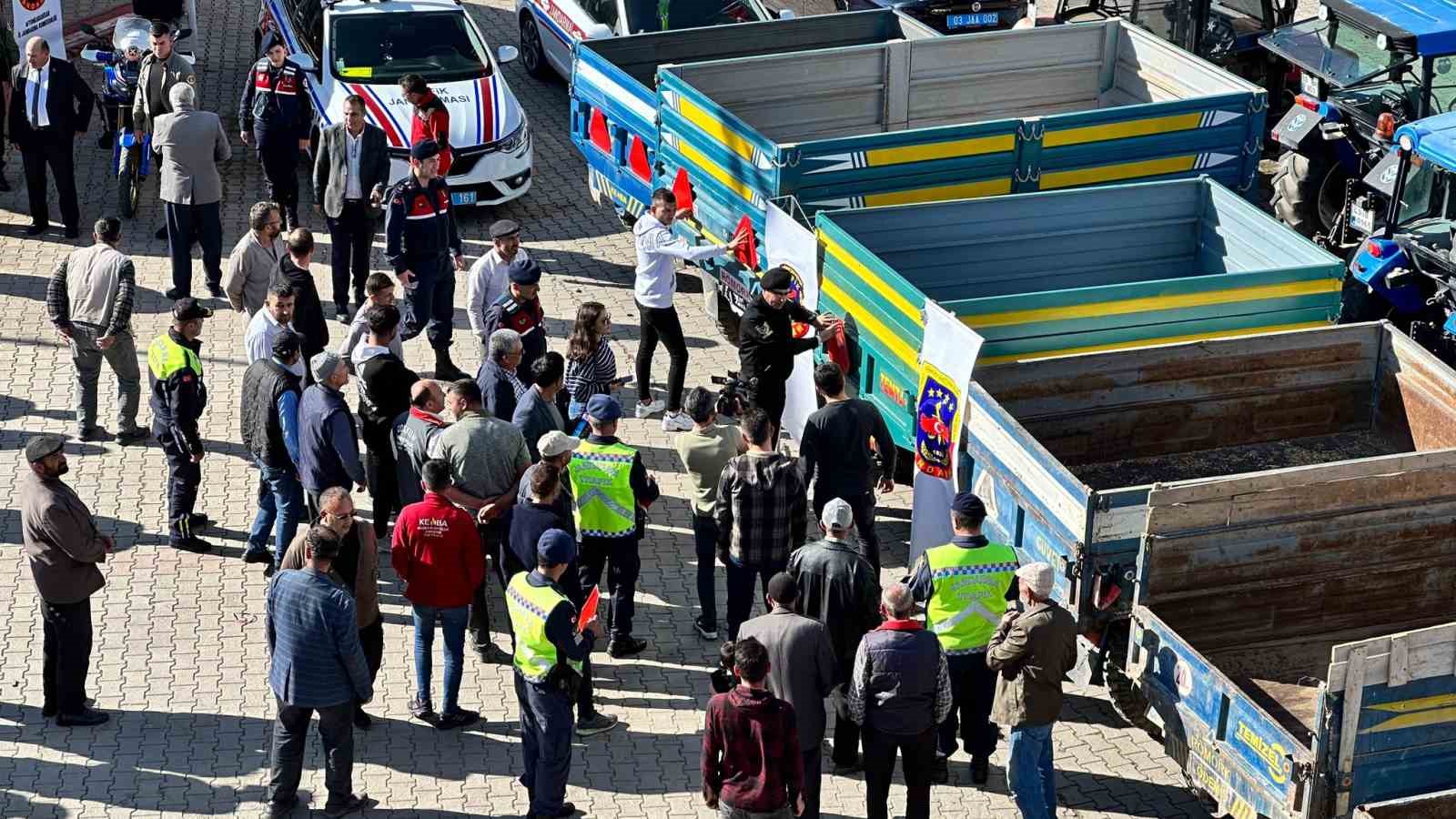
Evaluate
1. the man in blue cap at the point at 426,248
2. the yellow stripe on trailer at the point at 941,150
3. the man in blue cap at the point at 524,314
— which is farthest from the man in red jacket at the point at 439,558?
the yellow stripe on trailer at the point at 941,150

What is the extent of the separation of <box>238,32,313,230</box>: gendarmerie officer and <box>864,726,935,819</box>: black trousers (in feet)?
26.7

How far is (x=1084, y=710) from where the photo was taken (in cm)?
918

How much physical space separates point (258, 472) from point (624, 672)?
3.25m

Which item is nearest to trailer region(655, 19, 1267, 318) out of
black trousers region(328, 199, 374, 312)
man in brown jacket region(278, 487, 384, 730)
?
black trousers region(328, 199, 374, 312)

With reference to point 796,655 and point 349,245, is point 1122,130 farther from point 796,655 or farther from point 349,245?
point 796,655

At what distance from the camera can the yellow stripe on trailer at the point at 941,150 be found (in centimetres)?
1209

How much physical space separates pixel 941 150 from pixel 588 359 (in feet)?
10.6

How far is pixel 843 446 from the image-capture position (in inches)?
375

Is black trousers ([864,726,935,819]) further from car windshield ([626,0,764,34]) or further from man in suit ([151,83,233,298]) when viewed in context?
car windshield ([626,0,764,34])

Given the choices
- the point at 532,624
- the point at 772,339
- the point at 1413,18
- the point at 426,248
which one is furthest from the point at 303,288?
the point at 1413,18

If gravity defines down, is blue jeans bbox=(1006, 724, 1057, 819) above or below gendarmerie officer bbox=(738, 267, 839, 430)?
below

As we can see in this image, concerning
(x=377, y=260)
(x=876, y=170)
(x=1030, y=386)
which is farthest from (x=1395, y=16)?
(x=377, y=260)

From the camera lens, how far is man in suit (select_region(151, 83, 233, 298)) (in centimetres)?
1303

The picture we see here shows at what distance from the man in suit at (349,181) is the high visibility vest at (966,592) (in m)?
6.25
